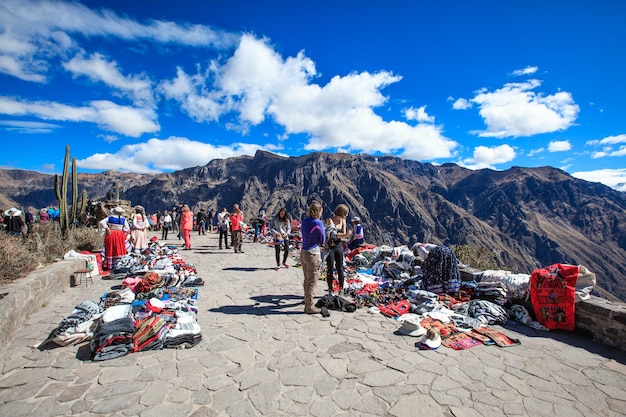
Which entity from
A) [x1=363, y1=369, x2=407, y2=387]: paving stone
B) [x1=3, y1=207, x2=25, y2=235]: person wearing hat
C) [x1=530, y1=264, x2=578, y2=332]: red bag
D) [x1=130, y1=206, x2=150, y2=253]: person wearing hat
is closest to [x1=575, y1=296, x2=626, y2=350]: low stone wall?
[x1=530, y1=264, x2=578, y2=332]: red bag

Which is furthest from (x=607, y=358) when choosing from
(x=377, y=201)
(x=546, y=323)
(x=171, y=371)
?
(x=377, y=201)

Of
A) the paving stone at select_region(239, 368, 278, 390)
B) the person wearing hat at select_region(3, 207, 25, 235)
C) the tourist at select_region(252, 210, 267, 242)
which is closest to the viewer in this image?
the paving stone at select_region(239, 368, 278, 390)

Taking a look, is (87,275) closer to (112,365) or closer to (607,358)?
(112,365)

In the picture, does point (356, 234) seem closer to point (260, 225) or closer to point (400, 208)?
point (260, 225)

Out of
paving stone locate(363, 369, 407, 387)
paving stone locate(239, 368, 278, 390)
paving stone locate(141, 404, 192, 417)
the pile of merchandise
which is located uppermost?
the pile of merchandise

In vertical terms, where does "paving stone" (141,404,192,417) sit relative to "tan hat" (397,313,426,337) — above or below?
below

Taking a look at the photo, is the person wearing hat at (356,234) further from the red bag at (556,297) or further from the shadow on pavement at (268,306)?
the red bag at (556,297)

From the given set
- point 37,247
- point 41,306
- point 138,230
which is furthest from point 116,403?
point 138,230

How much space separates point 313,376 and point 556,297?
4172mm

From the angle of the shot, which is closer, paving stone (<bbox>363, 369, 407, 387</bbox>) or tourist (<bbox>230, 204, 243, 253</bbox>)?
paving stone (<bbox>363, 369, 407, 387</bbox>)

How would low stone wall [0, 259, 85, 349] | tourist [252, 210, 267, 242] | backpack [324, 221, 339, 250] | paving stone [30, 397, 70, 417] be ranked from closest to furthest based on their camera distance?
paving stone [30, 397, 70, 417], low stone wall [0, 259, 85, 349], backpack [324, 221, 339, 250], tourist [252, 210, 267, 242]

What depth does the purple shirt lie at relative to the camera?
5285 mm

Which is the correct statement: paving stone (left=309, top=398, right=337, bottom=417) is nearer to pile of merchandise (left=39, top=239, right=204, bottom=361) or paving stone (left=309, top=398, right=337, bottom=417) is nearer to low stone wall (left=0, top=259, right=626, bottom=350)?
pile of merchandise (left=39, top=239, right=204, bottom=361)

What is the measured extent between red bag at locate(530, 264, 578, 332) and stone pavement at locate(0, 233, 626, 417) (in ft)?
0.74
